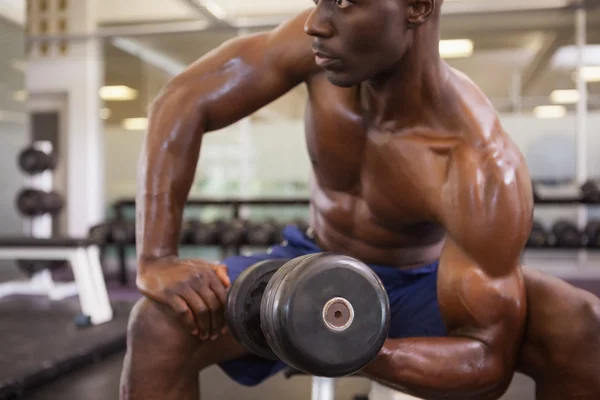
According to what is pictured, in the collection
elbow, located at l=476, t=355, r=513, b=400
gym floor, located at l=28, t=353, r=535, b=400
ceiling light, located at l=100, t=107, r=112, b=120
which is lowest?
gym floor, located at l=28, t=353, r=535, b=400

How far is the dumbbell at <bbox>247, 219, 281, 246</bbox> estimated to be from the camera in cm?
454

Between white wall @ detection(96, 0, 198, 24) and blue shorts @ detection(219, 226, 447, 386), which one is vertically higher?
white wall @ detection(96, 0, 198, 24)

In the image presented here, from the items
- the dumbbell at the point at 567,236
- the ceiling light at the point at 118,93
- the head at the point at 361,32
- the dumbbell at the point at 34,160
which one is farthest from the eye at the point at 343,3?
the ceiling light at the point at 118,93

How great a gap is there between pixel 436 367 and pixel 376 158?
0.36m

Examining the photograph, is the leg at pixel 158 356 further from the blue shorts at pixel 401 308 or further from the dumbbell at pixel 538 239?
the dumbbell at pixel 538 239

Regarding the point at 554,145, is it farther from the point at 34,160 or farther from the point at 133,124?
the point at 34,160

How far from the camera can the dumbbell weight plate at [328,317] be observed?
1.97 feet

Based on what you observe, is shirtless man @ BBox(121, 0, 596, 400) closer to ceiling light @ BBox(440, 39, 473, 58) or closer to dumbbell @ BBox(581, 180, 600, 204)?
dumbbell @ BBox(581, 180, 600, 204)

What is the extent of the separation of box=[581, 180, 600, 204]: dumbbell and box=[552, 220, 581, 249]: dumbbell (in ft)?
0.83

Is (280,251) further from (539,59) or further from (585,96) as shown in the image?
(539,59)

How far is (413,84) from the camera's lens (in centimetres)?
91

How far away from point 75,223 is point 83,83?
4.86 feet

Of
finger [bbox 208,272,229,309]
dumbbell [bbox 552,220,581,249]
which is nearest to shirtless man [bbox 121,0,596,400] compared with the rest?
finger [bbox 208,272,229,309]

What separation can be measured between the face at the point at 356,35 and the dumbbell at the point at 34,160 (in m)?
3.60
